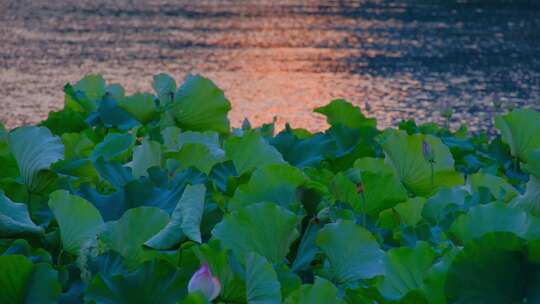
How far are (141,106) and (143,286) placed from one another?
1657 millimetres

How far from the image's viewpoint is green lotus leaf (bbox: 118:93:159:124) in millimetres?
2900

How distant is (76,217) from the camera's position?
1574mm

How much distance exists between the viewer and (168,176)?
6.37 ft

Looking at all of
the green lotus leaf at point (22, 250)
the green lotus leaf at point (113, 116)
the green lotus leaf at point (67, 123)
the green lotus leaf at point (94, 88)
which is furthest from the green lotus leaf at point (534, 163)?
the green lotus leaf at point (94, 88)

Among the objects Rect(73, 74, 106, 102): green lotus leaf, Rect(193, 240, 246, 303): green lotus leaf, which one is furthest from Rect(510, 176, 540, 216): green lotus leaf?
Rect(73, 74, 106, 102): green lotus leaf

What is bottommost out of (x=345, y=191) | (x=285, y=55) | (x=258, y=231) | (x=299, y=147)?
(x=285, y=55)

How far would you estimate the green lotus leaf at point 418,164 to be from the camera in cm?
207

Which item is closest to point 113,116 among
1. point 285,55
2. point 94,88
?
point 94,88

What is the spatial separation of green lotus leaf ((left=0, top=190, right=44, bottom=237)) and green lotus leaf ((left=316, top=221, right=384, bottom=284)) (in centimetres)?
50

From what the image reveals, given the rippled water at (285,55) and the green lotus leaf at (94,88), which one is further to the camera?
the rippled water at (285,55)

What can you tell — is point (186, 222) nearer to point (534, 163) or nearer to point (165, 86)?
point (534, 163)

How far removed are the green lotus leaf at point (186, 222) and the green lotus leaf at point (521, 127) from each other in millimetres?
912

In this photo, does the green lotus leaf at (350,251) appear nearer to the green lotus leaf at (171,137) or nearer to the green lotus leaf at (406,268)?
the green lotus leaf at (406,268)

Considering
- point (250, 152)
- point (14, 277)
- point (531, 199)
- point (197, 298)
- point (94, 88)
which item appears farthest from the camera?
point (94, 88)
